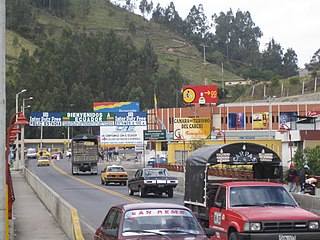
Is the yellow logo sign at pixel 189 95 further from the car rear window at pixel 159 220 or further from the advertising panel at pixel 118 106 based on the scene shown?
the car rear window at pixel 159 220

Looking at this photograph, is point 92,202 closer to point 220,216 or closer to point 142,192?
point 142,192

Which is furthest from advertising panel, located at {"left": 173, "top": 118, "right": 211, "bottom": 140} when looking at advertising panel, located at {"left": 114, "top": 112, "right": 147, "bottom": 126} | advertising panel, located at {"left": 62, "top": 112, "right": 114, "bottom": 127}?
advertising panel, located at {"left": 62, "top": 112, "right": 114, "bottom": 127}

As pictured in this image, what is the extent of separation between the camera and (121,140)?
78.8 metres

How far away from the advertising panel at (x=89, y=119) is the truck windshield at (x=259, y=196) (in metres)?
64.8

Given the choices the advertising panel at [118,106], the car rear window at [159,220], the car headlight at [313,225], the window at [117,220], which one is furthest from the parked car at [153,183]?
the advertising panel at [118,106]

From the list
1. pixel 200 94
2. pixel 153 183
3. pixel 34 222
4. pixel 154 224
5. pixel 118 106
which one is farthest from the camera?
pixel 118 106

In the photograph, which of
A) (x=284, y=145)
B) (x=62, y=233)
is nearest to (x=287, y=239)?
(x=62, y=233)

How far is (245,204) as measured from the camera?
584 inches

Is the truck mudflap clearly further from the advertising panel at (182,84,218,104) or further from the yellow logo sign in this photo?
the yellow logo sign

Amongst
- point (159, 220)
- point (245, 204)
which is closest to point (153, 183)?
point (245, 204)

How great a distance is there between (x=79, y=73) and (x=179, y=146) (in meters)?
89.8

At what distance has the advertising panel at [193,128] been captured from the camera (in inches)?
2977

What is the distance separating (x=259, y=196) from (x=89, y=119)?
6579 cm

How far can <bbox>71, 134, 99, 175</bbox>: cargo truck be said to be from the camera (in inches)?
2717
